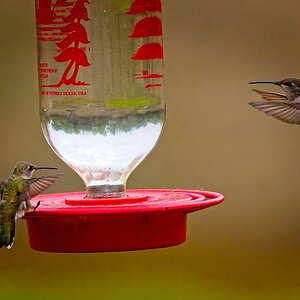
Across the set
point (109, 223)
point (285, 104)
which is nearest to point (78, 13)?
point (109, 223)

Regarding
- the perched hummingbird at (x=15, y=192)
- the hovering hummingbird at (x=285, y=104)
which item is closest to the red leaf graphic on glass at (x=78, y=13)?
the perched hummingbird at (x=15, y=192)

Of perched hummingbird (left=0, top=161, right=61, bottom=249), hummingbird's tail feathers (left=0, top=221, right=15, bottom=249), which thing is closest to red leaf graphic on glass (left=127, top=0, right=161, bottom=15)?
perched hummingbird (left=0, top=161, right=61, bottom=249)

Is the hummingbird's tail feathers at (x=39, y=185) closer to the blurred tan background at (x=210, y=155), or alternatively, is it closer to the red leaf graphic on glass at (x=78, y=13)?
the red leaf graphic on glass at (x=78, y=13)

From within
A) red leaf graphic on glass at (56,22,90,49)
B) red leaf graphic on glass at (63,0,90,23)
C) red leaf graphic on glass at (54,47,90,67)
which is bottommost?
red leaf graphic on glass at (54,47,90,67)

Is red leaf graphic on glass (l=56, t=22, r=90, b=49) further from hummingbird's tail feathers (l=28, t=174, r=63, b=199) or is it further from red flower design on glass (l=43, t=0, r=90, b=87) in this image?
hummingbird's tail feathers (l=28, t=174, r=63, b=199)

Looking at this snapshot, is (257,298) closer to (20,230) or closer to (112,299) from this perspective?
(112,299)
